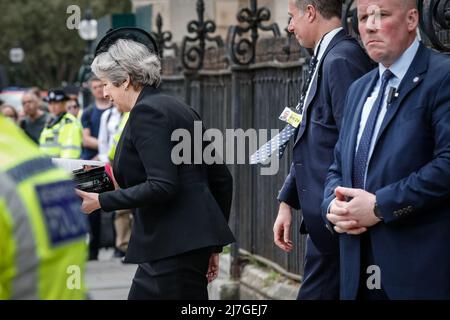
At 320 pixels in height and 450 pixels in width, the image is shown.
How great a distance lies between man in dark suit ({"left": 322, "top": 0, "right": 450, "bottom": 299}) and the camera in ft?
14.4

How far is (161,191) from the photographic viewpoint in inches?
204

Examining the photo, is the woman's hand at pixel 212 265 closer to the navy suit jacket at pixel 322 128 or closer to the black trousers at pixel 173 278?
the black trousers at pixel 173 278

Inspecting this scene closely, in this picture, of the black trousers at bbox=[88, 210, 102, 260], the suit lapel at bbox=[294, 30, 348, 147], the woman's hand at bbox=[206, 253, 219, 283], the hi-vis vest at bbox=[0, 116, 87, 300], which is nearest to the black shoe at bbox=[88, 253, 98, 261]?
the black trousers at bbox=[88, 210, 102, 260]

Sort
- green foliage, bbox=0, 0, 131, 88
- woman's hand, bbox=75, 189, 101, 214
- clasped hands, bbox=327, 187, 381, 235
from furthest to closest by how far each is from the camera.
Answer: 1. green foliage, bbox=0, 0, 131, 88
2. woman's hand, bbox=75, 189, 101, 214
3. clasped hands, bbox=327, 187, 381, 235

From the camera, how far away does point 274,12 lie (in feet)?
52.1

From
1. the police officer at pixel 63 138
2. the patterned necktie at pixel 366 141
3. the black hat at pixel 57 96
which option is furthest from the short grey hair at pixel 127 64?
the black hat at pixel 57 96

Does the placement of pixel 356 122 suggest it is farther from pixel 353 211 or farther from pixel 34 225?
pixel 34 225

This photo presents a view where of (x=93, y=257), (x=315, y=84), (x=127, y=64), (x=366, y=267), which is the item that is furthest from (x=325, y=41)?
(x=93, y=257)

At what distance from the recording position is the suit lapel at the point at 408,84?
4.50m

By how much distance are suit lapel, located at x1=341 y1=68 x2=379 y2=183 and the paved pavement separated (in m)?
5.69

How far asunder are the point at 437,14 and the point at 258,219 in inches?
170

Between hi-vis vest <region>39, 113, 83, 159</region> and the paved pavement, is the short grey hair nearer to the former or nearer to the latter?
the paved pavement

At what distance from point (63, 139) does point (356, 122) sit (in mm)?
8315

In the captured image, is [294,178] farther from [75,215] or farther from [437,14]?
[75,215]
